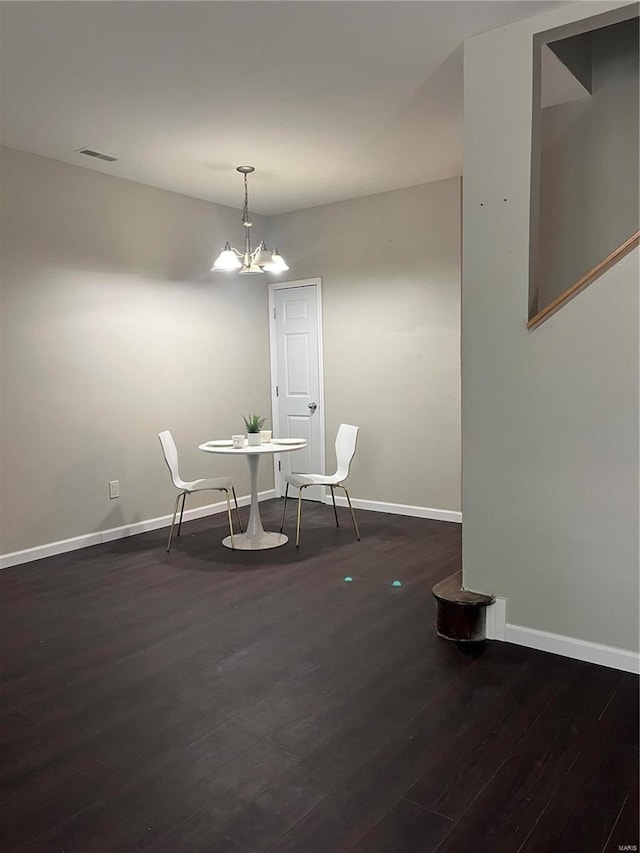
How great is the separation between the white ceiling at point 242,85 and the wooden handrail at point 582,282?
1.04 meters

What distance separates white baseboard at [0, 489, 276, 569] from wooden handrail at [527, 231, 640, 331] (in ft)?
11.4

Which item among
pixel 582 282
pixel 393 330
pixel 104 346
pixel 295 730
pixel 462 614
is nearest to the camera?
pixel 295 730

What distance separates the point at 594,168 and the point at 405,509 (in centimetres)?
298

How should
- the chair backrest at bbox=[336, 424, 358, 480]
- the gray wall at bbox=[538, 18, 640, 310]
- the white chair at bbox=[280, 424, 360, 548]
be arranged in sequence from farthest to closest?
the chair backrest at bbox=[336, 424, 358, 480], the white chair at bbox=[280, 424, 360, 548], the gray wall at bbox=[538, 18, 640, 310]

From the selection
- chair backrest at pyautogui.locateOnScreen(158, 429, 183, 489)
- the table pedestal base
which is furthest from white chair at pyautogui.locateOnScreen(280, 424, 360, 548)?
chair backrest at pyautogui.locateOnScreen(158, 429, 183, 489)

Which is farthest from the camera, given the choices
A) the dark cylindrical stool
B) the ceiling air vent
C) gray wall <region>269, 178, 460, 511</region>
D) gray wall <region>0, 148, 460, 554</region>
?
gray wall <region>269, 178, 460, 511</region>

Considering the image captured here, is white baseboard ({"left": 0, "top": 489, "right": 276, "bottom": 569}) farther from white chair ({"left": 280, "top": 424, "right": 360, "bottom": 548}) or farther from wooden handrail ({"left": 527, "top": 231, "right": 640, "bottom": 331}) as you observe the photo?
wooden handrail ({"left": 527, "top": 231, "right": 640, "bottom": 331})

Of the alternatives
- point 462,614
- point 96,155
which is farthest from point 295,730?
point 96,155

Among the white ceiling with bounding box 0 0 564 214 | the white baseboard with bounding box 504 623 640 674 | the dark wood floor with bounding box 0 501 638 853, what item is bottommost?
the dark wood floor with bounding box 0 501 638 853

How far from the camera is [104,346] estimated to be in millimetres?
4879

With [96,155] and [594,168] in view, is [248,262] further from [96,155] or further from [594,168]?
[594,168]

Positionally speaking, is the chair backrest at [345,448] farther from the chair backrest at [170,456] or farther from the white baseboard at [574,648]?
the white baseboard at [574,648]

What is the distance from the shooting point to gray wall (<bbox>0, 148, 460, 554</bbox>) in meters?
4.43

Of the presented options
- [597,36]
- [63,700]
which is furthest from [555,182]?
[63,700]
